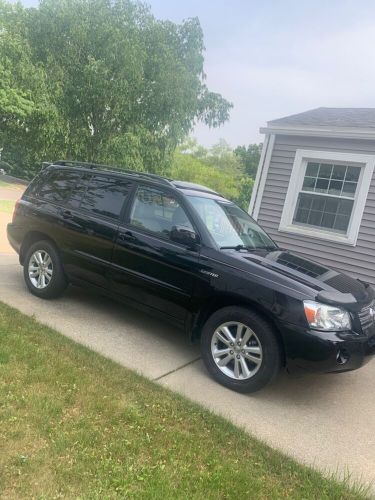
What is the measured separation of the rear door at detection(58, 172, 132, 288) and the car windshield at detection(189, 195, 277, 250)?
3.09 feet

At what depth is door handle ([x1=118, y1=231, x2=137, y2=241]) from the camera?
4755 millimetres

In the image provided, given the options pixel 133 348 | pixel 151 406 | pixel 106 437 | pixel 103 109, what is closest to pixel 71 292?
pixel 133 348

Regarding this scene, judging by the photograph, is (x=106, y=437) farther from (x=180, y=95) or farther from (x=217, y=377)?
(x=180, y=95)

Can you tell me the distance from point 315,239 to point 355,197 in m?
1.02

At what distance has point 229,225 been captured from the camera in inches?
192

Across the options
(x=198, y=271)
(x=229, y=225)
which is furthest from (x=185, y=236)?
(x=229, y=225)

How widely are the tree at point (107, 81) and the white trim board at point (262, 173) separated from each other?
1493cm

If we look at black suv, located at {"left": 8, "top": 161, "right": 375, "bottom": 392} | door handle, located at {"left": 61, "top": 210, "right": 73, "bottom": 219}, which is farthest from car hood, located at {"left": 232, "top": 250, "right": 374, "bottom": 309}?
door handle, located at {"left": 61, "top": 210, "right": 73, "bottom": 219}

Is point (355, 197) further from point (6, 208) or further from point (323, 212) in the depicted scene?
point (6, 208)

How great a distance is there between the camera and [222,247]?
4.35 m

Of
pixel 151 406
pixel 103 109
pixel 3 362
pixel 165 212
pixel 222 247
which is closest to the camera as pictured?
pixel 151 406

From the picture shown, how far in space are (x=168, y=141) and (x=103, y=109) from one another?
389 centimetres

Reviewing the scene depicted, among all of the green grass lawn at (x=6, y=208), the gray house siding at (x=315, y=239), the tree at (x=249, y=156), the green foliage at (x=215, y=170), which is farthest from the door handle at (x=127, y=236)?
the tree at (x=249, y=156)

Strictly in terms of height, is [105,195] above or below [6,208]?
above
